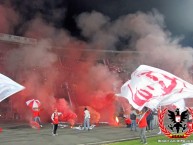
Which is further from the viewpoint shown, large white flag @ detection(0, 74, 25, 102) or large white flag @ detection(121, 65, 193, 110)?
large white flag @ detection(121, 65, 193, 110)

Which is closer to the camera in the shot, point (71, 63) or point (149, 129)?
point (149, 129)

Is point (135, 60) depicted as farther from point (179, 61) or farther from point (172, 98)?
point (172, 98)

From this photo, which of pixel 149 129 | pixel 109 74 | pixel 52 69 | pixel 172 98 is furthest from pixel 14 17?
pixel 172 98

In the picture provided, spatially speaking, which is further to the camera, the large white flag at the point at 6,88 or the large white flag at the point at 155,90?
the large white flag at the point at 155,90

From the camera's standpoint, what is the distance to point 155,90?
12375 millimetres

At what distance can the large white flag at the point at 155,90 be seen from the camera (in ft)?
39.3

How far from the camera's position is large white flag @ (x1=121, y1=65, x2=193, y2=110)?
472 inches

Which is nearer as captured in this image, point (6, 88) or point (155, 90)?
point (6, 88)

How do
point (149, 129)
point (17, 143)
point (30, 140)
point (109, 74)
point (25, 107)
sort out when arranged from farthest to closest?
point (109, 74) → point (25, 107) → point (149, 129) → point (30, 140) → point (17, 143)

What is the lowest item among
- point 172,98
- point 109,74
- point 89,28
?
point 172,98

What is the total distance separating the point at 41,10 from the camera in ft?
97.6

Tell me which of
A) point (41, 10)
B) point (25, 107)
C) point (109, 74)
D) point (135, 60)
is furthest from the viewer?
point (135, 60)

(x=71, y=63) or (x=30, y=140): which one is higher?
(x=71, y=63)

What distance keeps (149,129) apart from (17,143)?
9.29 metres
